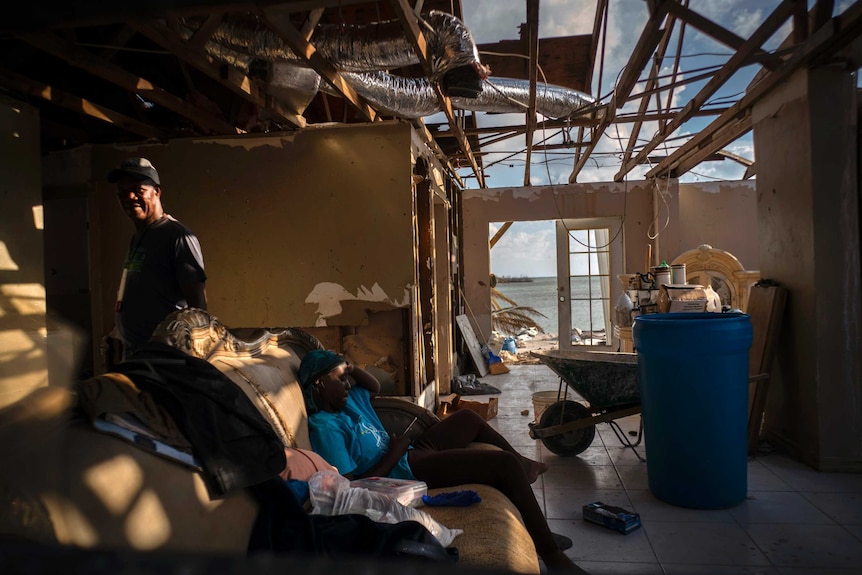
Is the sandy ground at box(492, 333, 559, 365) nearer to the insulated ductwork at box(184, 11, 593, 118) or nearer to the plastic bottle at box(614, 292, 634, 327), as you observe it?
the plastic bottle at box(614, 292, 634, 327)

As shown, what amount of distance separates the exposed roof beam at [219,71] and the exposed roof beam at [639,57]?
265cm

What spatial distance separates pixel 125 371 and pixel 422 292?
4033 mm

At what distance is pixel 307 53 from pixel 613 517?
3.18 metres

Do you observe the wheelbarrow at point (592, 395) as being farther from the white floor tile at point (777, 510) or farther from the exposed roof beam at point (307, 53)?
the exposed roof beam at point (307, 53)

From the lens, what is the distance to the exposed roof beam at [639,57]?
10.0ft

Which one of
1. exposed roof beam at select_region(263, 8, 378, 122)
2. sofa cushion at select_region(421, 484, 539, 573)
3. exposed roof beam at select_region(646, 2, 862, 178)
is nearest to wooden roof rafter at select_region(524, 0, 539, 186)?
exposed roof beam at select_region(263, 8, 378, 122)

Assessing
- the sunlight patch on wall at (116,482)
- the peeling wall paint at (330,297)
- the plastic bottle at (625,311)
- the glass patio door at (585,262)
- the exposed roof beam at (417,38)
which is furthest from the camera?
the glass patio door at (585,262)

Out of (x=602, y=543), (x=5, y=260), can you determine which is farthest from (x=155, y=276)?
(x=602, y=543)

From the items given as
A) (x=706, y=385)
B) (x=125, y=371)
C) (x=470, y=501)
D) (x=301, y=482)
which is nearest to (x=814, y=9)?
(x=706, y=385)

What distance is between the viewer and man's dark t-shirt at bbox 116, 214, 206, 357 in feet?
8.79

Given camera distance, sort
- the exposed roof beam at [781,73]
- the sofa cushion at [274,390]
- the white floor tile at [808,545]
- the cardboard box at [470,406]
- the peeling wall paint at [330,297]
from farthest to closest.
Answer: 1. the cardboard box at [470,406]
2. the peeling wall paint at [330,297]
3. the exposed roof beam at [781,73]
4. the white floor tile at [808,545]
5. the sofa cushion at [274,390]

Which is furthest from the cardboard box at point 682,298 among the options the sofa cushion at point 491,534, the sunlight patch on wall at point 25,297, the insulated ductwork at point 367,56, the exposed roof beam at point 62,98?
the sunlight patch on wall at point 25,297

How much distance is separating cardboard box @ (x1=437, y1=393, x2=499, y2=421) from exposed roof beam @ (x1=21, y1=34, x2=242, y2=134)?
3463 mm

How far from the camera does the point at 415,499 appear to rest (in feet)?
7.32
